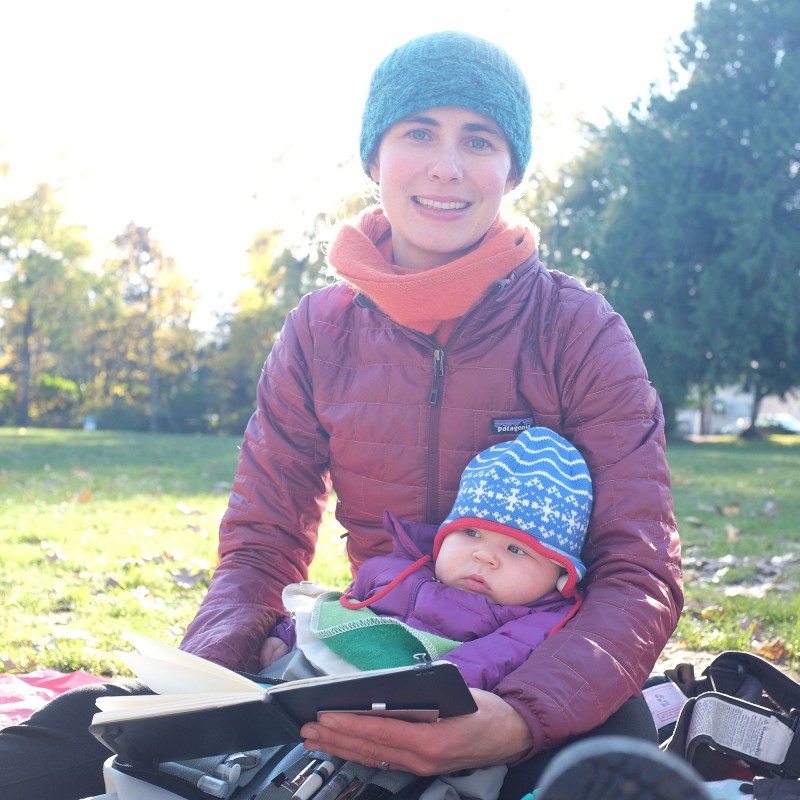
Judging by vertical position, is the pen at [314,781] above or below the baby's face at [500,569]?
below

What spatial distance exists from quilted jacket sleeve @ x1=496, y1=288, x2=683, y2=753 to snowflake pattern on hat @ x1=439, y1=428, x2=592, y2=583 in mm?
56

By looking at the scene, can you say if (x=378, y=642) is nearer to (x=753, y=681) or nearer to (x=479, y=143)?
(x=753, y=681)

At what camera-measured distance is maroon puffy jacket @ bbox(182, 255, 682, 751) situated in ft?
6.88

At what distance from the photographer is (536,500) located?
7.06 ft

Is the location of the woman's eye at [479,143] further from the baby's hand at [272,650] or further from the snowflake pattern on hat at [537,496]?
the baby's hand at [272,650]

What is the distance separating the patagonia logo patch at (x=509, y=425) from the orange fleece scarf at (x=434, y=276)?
1.01 ft

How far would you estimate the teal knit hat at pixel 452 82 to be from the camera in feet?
8.27

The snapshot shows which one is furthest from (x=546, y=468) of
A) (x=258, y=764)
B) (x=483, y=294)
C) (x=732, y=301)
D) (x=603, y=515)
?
(x=732, y=301)

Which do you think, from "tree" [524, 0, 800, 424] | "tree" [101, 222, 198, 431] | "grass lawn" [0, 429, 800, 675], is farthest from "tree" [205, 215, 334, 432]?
"grass lawn" [0, 429, 800, 675]

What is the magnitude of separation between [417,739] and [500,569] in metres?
0.58

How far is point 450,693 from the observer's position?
156cm

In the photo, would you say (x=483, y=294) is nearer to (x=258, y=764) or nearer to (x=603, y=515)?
(x=603, y=515)

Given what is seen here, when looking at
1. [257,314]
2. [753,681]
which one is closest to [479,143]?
[753,681]

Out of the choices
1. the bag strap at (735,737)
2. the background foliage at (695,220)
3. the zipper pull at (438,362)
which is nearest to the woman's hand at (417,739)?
the bag strap at (735,737)
